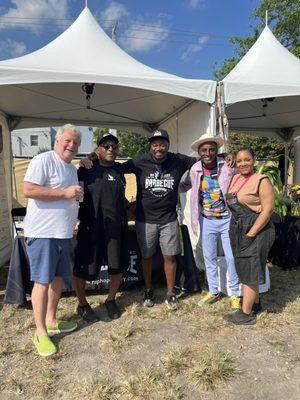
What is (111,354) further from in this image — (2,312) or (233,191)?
(233,191)

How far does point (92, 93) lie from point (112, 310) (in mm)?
3831

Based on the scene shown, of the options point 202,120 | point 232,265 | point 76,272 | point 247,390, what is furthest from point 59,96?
point 247,390

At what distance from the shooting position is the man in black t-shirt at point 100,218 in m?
3.28

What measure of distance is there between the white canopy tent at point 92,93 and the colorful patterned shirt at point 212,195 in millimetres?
1023

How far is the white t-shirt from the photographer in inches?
106

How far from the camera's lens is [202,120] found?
4.80 meters

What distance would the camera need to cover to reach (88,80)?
13.4ft

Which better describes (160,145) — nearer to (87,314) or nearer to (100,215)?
(100,215)

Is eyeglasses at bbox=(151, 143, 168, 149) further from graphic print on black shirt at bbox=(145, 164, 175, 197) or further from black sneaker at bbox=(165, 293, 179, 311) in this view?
black sneaker at bbox=(165, 293, 179, 311)

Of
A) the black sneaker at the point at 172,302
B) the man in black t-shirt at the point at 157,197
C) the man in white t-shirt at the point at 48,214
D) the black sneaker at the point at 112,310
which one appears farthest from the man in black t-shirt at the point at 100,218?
the black sneaker at the point at 172,302

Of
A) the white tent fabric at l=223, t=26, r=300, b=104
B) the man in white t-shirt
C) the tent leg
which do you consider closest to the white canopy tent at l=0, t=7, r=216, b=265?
the white tent fabric at l=223, t=26, r=300, b=104

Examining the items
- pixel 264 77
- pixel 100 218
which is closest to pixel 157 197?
pixel 100 218

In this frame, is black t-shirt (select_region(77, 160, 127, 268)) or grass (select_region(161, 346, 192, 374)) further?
black t-shirt (select_region(77, 160, 127, 268))

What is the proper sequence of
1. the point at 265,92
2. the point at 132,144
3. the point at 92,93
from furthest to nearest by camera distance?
the point at 132,144
the point at 92,93
the point at 265,92
